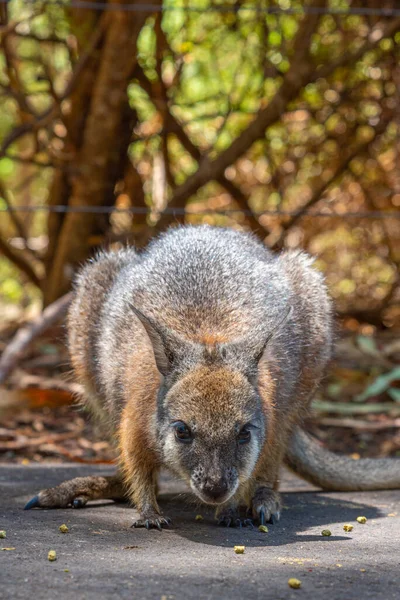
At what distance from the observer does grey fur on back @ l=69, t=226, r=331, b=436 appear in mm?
4480

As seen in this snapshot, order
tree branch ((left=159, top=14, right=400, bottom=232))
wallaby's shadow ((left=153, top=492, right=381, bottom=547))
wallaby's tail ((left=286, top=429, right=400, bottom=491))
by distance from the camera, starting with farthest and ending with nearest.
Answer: tree branch ((left=159, top=14, right=400, bottom=232)) → wallaby's tail ((left=286, top=429, right=400, bottom=491)) → wallaby's shadow ((left=153, top=492, right=381, bottom=547))

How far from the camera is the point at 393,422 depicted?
7.33 meters

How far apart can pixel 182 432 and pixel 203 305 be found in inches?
29.7

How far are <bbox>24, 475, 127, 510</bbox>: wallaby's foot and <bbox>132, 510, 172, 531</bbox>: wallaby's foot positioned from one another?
506 mm

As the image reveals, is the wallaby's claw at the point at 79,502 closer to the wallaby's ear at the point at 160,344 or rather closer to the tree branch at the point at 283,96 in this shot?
the wallaby's ear at the point at 160,344

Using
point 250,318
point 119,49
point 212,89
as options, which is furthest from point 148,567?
point 212,89

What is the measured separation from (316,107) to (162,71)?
4.60 ft

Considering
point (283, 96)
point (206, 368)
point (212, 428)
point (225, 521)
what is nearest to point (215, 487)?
point (212, 428)

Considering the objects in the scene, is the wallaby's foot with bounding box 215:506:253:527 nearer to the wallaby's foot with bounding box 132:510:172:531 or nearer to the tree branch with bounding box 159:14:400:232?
the wallaby's foot with bounding box 132:510:172:531

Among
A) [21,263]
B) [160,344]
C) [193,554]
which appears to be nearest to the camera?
[193,554]

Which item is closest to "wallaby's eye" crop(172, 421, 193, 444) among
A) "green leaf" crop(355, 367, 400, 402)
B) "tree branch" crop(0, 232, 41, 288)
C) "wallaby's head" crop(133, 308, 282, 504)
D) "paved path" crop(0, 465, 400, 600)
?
"wallaby's head" crop(133, 308, 282, 504)

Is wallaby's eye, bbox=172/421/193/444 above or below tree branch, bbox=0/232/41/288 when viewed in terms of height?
below

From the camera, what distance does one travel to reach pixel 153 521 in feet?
13.8

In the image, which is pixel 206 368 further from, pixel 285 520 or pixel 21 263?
pixel 21 263
